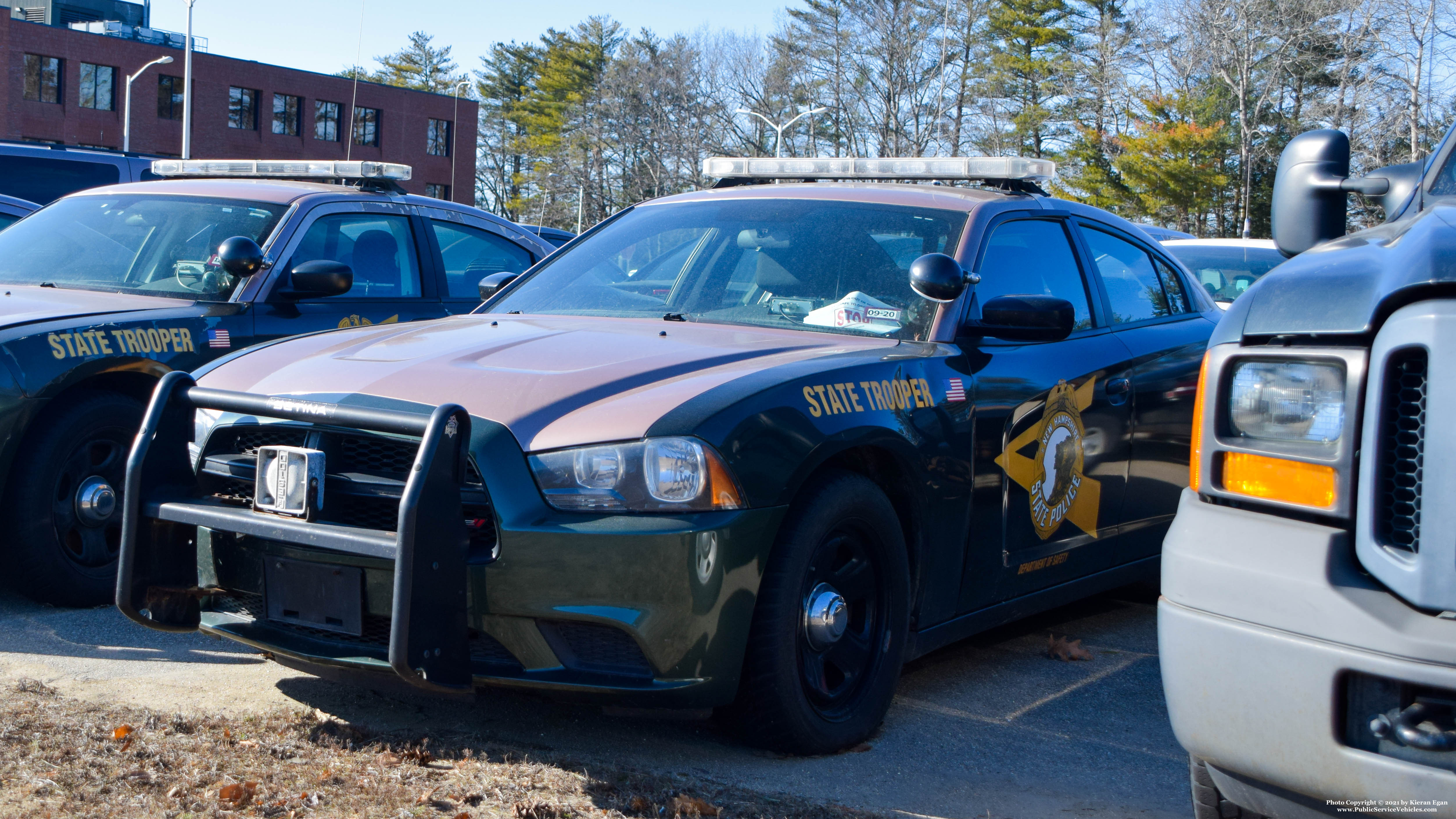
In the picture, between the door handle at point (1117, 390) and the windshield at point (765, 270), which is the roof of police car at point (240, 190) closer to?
the windshield at point (765, 270)

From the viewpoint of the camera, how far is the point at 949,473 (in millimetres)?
3877

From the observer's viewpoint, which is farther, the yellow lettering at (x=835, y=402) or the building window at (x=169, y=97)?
the building window at (x=169, y=97)

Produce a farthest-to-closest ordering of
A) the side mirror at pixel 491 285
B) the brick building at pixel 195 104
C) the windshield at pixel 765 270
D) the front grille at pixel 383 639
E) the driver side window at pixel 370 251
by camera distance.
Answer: the brick building at pixel 195 104 → the driver side window at pixel 370 251 → the side mirror at pixel 491 285 → the windshield at pixel 765 270 → the front grille at pixel 383 639

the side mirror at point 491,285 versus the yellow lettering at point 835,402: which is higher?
the side mirror at point 491,285

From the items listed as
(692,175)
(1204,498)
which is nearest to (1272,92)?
(692,175)

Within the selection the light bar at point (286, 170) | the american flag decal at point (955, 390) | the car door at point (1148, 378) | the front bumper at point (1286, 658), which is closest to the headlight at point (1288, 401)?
the front bumper at point (1286, 658)

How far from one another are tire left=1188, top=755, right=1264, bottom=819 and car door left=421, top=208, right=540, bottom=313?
4638 mm

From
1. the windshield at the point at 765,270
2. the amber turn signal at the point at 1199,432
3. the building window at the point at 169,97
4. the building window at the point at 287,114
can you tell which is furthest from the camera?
the building window at the point at 287,114

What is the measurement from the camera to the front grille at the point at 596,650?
10.2ft

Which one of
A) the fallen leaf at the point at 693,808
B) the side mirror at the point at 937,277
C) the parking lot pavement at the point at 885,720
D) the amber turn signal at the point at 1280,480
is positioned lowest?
the parking lot pavement at the point at 885,720

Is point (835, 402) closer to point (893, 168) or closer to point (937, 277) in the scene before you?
point (937, 277)

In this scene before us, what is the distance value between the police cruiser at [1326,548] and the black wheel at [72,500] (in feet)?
13.1

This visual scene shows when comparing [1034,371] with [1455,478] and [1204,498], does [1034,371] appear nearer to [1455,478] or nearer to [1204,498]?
[1204,498]

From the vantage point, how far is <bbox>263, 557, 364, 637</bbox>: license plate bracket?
3156mm
